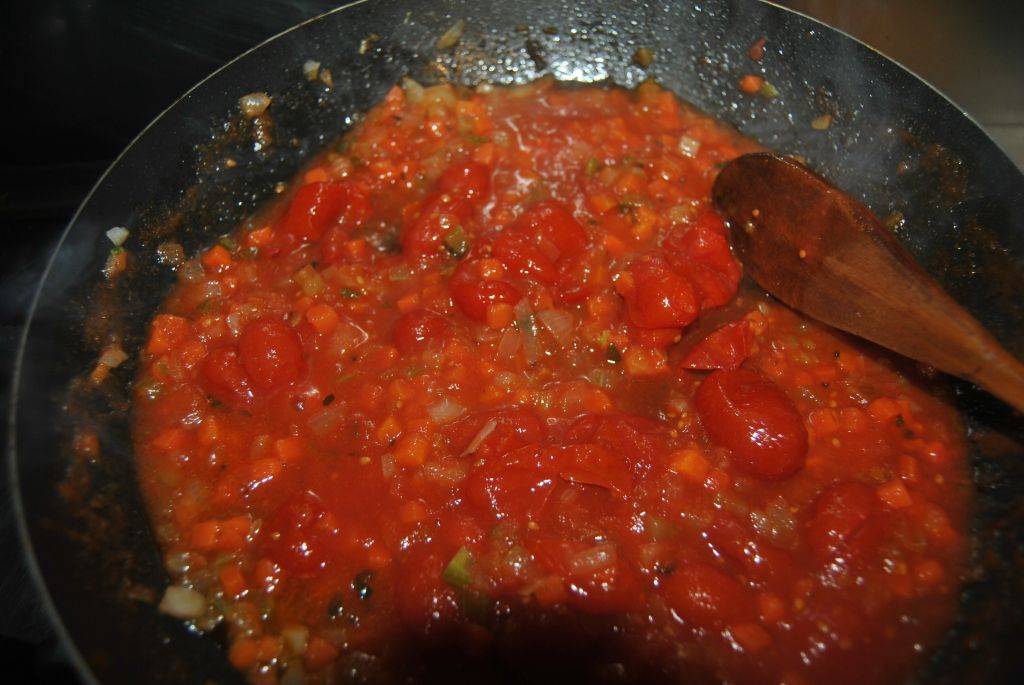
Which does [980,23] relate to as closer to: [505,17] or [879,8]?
[879,8]

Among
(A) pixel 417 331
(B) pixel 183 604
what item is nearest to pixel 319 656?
(B) pixel 183 604

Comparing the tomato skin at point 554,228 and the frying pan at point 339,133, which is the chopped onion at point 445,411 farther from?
the frying pan at point 339,133

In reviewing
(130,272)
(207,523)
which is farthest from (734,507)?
(130,272)

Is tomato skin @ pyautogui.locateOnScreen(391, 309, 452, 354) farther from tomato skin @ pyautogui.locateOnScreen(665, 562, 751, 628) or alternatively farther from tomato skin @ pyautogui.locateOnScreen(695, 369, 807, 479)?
tomato skin @ pyautogui.locateOnScreen(665, 562, 751, 628)

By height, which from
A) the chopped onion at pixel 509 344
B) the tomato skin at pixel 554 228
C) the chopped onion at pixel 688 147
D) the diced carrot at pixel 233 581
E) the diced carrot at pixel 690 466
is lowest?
the diced carrot at pixel 233 581

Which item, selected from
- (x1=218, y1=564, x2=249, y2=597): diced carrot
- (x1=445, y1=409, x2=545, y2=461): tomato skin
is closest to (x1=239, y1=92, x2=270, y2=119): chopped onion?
(x1=445, y1=409, x2=545, y2=461): tomato skin

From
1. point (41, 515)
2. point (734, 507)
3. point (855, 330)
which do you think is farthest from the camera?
point (855, 330)

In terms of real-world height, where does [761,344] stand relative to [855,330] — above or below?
below

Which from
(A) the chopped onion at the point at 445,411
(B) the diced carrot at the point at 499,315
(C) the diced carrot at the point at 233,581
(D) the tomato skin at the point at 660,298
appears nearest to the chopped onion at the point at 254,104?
(B) the diced carrot at the point at 499,315

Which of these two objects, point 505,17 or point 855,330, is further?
point 505,17
